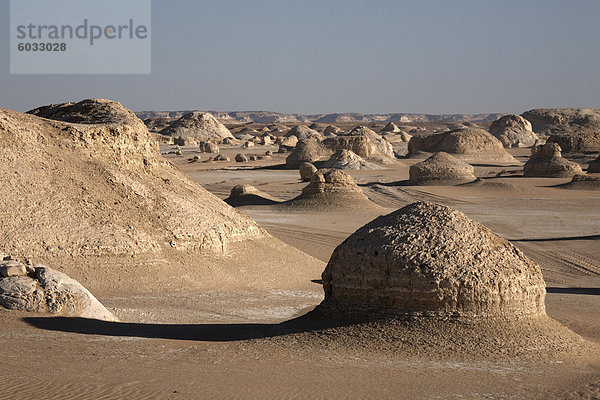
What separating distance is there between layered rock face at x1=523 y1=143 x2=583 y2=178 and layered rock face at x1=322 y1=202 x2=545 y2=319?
29.7 m

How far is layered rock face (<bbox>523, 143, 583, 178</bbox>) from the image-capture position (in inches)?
1441

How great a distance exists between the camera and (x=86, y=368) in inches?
272

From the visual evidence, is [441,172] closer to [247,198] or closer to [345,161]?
[345,161]

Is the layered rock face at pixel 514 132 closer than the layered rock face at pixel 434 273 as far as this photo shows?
No

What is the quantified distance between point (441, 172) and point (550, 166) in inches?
215

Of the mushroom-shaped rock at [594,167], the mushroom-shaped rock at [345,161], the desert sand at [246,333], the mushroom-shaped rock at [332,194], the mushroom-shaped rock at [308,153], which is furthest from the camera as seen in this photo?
the mushroom-shaped rock at [308,153]

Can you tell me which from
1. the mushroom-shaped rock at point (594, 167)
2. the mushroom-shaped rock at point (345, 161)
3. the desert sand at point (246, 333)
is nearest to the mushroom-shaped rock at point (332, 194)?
the desert sand at point (246, 333)

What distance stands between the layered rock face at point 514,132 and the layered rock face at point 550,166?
28.2 meters

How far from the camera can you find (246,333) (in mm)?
8703

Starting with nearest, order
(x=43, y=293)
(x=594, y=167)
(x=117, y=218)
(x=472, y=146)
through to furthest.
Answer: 1. (x=43, y=293)
2. (x=117, y=218)
3. (x=594, y=167)
4. (x=472, y=146)

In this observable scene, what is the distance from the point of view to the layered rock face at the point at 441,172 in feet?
115

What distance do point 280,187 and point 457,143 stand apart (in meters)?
20.5

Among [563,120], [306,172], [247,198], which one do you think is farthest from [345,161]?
[563,120]

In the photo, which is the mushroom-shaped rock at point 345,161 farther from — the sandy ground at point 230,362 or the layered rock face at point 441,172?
the sandy ground at point 230,362
